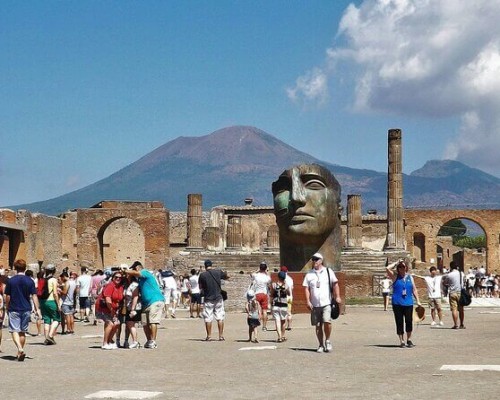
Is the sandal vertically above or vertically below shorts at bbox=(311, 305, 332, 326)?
below

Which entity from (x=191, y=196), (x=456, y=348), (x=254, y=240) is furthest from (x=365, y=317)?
(x=254, y=240)

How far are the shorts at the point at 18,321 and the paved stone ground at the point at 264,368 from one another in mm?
441

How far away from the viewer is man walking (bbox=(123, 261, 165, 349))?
15.7 metres

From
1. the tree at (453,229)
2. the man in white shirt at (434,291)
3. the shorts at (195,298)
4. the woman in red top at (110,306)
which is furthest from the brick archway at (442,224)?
the tree at (453,229)

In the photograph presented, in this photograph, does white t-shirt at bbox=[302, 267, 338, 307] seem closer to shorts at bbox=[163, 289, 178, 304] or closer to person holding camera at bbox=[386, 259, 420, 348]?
person holding camera at bbox=[386, 259, 420, 348]

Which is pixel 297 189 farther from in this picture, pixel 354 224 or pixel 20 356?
pixel 354 224

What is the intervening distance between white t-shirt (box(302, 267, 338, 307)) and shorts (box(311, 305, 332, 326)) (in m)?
0.07

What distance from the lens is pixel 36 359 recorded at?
45.8ft

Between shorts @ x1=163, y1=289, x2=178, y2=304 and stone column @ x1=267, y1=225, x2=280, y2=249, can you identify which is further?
stone column @ x1=267, y1=225, x2=280, y2=249

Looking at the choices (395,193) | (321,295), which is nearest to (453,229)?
(395,193)

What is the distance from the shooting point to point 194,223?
179ft

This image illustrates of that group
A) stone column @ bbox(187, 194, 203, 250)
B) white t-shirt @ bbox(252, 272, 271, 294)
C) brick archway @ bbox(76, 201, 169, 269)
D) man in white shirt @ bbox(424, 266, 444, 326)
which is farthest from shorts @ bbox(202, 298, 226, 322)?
brick archway @ bbox(76, 201, 169, 269)

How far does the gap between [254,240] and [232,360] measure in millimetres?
55327

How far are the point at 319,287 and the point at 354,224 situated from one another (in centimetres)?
3794
